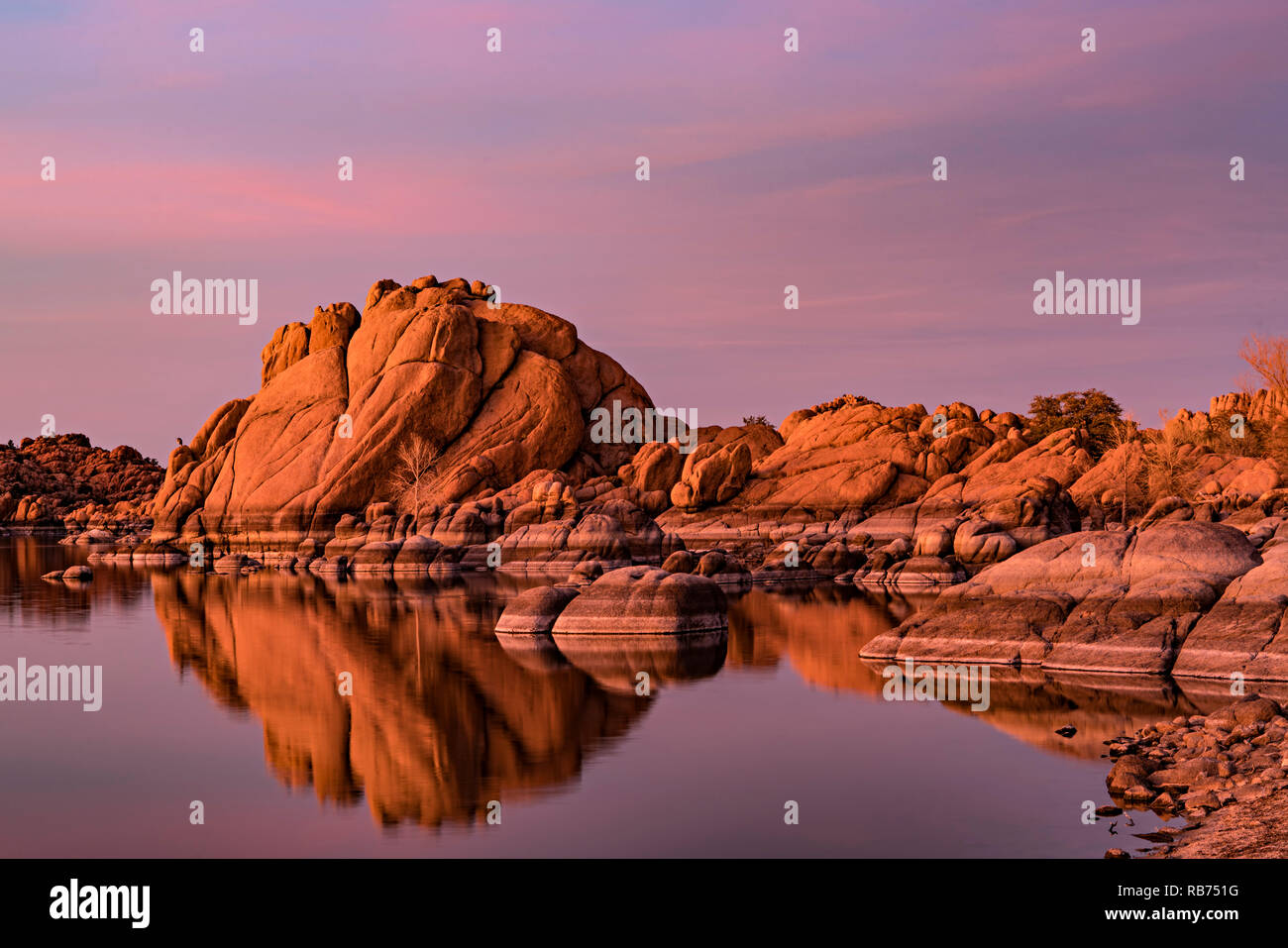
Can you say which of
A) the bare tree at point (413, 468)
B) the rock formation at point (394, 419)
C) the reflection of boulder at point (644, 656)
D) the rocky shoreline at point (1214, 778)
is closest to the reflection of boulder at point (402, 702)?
the reflection of boulder at point (644, 656)

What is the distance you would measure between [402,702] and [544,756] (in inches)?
292

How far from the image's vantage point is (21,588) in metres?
69.2

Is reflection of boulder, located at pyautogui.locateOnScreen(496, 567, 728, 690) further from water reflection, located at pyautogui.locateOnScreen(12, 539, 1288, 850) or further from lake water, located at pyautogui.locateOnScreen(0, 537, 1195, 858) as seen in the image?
lake water, located at pyautogui.locateOnScreen(0, 537, 1195, 858)

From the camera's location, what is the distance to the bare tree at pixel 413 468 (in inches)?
3881

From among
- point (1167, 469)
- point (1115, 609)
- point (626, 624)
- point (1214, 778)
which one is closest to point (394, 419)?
point (1167, 469)

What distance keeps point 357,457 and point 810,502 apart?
122ft

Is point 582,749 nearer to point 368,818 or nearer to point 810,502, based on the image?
point 368,818

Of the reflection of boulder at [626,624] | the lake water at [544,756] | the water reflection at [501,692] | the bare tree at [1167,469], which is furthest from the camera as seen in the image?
the bare tree at [1167,469]

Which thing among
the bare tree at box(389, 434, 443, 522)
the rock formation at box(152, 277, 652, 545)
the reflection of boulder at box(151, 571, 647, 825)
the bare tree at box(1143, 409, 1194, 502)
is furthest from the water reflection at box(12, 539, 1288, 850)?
the rock formation at box(152, 277, 652, 545)

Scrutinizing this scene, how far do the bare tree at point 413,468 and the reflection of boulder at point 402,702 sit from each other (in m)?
45.5

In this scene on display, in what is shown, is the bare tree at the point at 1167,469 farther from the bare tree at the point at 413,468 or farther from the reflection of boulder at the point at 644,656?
the bare tree at the point at 413,468

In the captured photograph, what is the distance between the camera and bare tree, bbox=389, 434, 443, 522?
98575 millimetres
